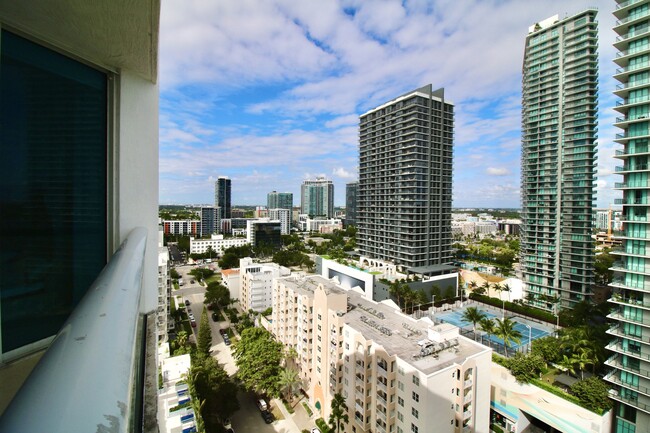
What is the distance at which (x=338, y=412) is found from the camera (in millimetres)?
8312

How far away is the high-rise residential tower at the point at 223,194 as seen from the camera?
203 ft

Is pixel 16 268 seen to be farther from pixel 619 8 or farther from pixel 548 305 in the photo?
pixel 548 305

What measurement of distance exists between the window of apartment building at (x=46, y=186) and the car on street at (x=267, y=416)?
10322mm

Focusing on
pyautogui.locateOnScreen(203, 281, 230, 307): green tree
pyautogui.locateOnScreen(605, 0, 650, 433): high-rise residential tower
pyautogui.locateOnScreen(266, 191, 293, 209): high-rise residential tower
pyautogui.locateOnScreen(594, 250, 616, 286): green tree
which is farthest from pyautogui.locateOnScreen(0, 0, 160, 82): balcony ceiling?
pyautogui.locateOnScreen(266, 191, 293, 209): high-rise residential tower

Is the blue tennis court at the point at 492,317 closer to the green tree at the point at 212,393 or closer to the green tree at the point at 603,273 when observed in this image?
the green tree at the point at 603,273

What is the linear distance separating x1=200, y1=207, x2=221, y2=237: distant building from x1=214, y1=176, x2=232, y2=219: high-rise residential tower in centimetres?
838

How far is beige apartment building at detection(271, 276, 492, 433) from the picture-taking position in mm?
7164

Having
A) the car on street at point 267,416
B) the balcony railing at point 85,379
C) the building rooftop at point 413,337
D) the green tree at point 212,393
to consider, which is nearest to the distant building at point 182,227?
the green tree at point 212,393

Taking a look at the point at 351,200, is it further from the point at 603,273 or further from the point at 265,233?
the point at 603,273

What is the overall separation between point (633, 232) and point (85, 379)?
11.6m

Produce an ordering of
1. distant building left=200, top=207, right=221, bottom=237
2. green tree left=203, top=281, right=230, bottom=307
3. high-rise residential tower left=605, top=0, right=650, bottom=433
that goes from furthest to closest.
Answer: distant building left=200, top=207, right=221, bottom=237 < green tree left=203, top=281, right=230, bottom=307 < high-rise residential tower left=605, top=0, right=650, bottom=433

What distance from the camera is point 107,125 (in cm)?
150

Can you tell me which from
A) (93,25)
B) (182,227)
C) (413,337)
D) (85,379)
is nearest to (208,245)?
(182,227)

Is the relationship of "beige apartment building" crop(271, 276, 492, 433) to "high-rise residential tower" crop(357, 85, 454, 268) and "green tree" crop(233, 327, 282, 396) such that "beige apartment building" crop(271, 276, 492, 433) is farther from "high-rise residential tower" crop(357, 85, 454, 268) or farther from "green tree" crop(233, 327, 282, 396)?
"high-rise residential tower" crop(357, 85, 454, 268)
